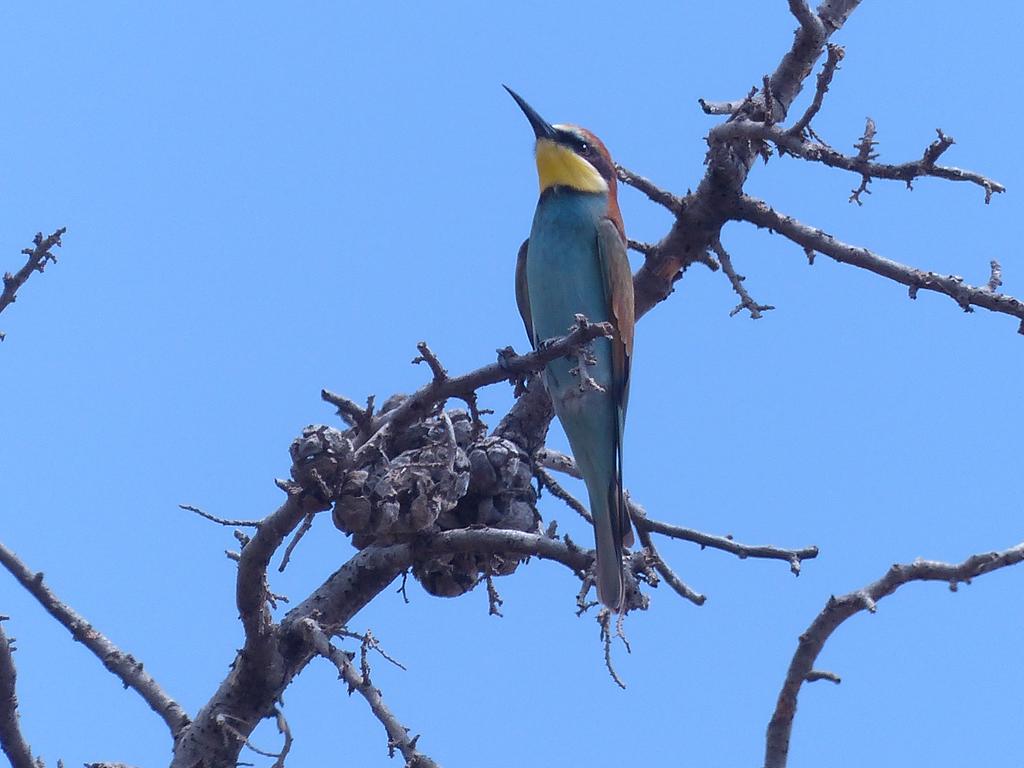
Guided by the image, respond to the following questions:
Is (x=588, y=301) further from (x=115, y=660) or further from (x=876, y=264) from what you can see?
(x=115, y=660)

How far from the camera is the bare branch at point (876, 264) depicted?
4.03 meters

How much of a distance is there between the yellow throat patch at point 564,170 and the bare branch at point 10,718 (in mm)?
3530

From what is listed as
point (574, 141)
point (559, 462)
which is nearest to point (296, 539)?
point (559, 462)

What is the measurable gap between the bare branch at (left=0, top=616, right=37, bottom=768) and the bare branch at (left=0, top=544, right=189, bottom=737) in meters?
0.55

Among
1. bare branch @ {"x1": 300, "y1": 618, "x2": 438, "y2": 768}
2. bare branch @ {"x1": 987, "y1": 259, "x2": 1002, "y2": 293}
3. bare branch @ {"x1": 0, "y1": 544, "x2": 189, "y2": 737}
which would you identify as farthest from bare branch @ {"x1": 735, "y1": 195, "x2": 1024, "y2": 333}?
bare branch @ {"x1": 0, "y1": 544, "x2": 189, "y2": 737}

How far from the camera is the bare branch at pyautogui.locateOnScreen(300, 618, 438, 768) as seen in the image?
333 centimetres

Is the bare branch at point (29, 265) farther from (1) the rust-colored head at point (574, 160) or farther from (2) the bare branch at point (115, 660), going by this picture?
(1) the rust-colored head at point (574, 160)

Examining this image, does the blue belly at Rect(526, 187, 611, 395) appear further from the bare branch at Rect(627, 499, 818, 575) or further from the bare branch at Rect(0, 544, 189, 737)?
the bare branch at Rect(0, 544, 189, 737)

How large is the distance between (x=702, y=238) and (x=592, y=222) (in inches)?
36.8

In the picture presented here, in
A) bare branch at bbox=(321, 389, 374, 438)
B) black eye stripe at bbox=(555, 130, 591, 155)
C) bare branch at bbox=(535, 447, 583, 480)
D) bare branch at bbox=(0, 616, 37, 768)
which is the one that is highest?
black eye stripe at bbox=(555, 130, 591, 155)

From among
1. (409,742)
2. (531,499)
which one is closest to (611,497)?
(531,499)

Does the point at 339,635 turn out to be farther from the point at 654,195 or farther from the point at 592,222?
the point at 592,222

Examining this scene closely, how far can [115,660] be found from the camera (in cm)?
452

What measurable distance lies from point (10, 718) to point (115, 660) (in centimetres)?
64
